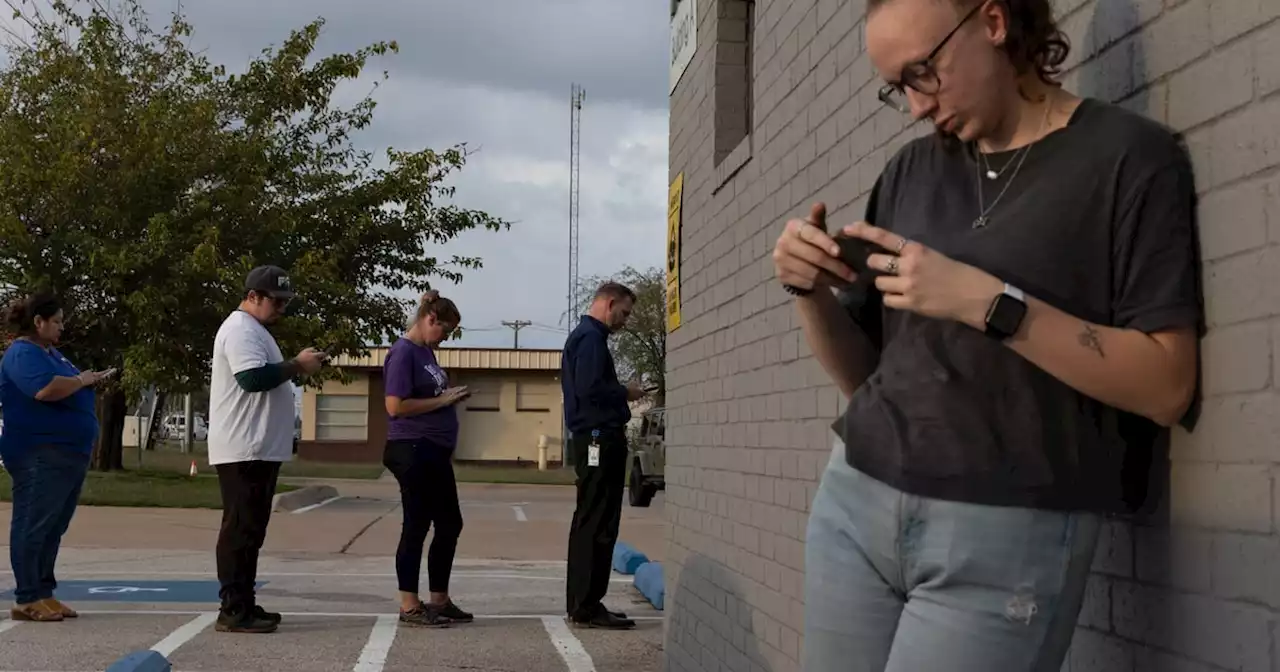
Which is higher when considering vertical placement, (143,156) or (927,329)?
(143,156)

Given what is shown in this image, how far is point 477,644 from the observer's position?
670 centimetres

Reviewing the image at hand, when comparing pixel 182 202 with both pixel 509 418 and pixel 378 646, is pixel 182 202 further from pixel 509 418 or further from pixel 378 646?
pixel 509 418

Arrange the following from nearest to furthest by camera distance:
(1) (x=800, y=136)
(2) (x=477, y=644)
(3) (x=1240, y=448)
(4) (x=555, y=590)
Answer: (3) (x=1240, y=448)
(1) (x=800, y=136)
(2) (x=477, y=644)
(4) (x=555, y=590)

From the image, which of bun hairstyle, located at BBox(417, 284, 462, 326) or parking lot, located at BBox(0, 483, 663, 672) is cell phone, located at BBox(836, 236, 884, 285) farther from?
bun hairstyle, located at BBox(417, 284, 462, 326)

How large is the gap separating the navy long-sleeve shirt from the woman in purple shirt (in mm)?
636

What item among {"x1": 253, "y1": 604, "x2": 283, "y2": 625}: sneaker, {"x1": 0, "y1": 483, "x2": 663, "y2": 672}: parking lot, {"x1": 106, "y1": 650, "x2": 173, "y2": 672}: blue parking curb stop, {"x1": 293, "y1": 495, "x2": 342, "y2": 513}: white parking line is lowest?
{"x1": 0, "y1": 483, "x2": 663, "y2": 672}: parking lot

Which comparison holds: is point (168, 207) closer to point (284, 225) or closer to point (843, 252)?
point (284, 225)

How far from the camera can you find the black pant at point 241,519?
6.60 m

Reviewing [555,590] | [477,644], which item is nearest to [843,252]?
[477,644]

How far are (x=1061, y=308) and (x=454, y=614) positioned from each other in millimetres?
5947

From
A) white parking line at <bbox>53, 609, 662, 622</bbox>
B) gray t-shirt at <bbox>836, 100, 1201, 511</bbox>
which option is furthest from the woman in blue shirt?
gray t-shirt at <bbox>836, 100, 1201, 511</bbox>

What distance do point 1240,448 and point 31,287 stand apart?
66.2ft

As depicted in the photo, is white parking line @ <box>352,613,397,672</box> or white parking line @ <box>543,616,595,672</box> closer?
white parking line @ <box>352,613,397,672</box>

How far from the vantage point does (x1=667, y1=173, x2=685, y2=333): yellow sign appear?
20.5ft
